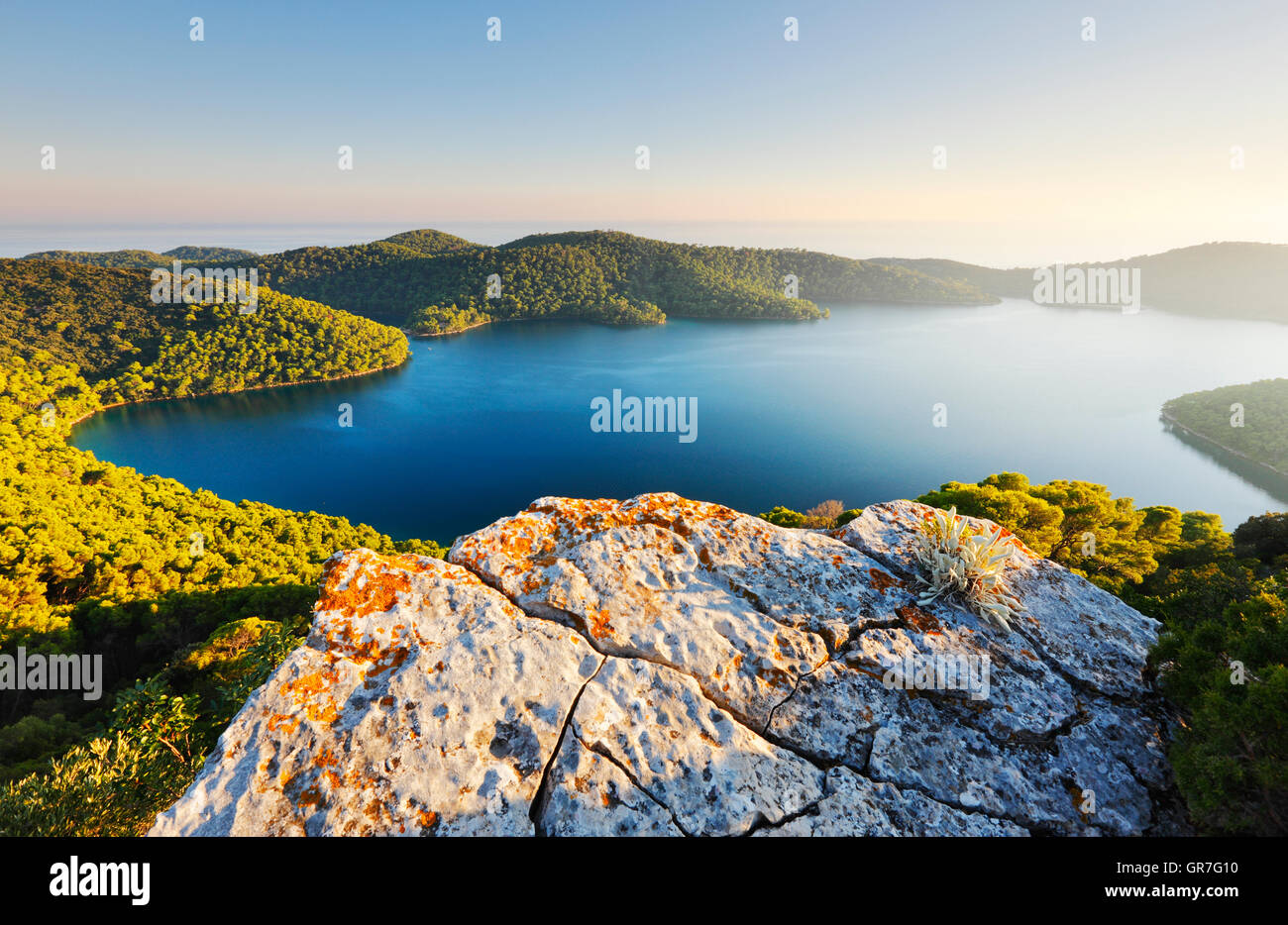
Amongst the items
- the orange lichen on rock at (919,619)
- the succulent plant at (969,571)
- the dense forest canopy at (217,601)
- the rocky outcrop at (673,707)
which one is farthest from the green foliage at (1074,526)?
the rocky outcrop at (673,707)

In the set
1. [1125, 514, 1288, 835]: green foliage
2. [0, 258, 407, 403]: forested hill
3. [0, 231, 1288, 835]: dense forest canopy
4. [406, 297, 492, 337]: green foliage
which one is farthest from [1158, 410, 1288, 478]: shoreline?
[406, 297, 492, 337]: green foliage

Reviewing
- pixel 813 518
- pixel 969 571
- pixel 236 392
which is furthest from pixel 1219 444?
pixel 236 392

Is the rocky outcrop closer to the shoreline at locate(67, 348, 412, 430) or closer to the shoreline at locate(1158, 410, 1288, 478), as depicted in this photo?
the shoreline at locate(1158, 410, 1288, 478)

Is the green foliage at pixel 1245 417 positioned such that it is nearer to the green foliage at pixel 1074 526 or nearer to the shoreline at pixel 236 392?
the green foliage at pixel 1074 526

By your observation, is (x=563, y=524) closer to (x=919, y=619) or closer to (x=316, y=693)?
(x=316, y=693)
